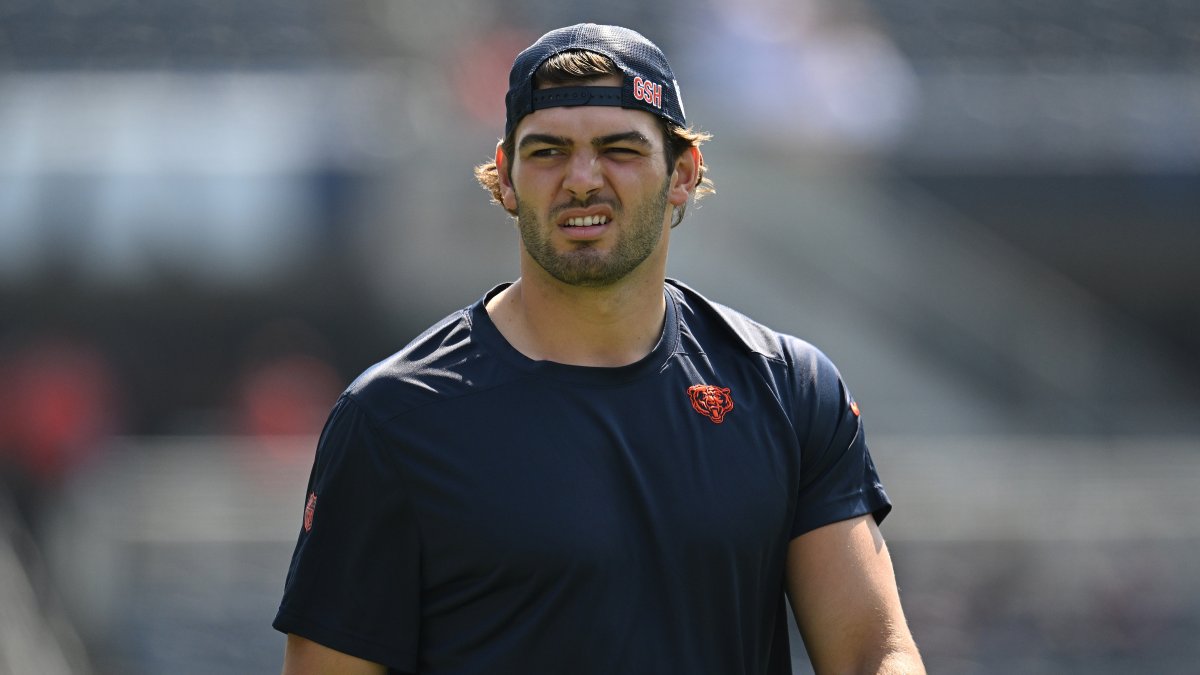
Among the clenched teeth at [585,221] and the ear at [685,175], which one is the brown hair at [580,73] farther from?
the clenched teeth at [585,221]

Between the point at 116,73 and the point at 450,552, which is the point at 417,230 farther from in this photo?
the point at 450,552

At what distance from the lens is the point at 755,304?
11.0 metres

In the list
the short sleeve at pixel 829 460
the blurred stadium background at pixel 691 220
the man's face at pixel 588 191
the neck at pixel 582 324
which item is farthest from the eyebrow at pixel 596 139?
the blurred stadium background at pixel 691 220

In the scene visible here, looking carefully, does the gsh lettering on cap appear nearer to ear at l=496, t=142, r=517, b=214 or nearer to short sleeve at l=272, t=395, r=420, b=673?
ear at l=496, t=142, r=517, b=214

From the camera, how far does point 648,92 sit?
7.82ft

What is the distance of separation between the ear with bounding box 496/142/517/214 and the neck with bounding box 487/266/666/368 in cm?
13

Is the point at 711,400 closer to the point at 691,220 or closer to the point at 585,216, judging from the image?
the point at 585,216

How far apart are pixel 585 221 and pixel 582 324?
7.1 inches

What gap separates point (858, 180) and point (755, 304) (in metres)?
1.29

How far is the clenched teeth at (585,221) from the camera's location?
2303 millimetres

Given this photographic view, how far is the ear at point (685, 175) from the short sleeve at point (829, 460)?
1.13ft

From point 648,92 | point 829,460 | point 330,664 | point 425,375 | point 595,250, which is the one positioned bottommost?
point 330,664

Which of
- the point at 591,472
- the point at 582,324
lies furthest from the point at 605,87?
the point at 591,472

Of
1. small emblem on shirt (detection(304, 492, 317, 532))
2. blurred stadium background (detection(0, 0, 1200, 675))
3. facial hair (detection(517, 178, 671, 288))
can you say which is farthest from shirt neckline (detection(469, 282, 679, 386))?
blurred stadium background (detection(0, 0, 1200, 675))
